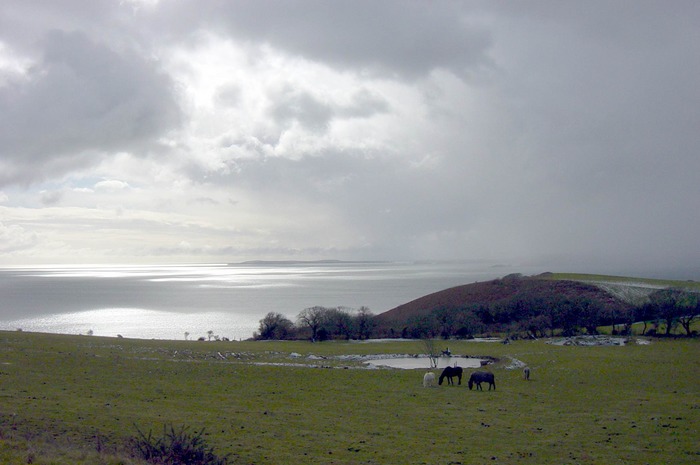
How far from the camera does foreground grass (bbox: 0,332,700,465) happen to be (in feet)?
50.2

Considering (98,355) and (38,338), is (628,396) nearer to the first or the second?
(98,355)

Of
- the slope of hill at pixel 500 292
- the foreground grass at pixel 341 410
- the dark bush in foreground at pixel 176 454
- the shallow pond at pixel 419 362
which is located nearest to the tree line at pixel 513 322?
the slope of hill at pixel 500 292

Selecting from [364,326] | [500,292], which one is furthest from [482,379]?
[500,292]

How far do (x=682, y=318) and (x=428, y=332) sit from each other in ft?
101

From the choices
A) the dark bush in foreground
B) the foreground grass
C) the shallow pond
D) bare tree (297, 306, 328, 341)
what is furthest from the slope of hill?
the dark bush in foreground

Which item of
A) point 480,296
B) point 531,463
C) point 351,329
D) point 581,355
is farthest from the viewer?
point 480,296

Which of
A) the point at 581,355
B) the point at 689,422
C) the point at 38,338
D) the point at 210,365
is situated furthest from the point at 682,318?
the point at 38,338

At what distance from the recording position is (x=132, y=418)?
61.0 ft

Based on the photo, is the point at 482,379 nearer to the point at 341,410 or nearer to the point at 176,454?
the point at 341,410

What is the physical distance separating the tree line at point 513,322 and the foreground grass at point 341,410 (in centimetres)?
2644

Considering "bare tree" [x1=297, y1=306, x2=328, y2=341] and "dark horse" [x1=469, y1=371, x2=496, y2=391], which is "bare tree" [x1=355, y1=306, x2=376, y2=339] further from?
"dark horse" [x1=469, y1=371, x2=496, y2=391]

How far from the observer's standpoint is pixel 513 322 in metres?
75.2

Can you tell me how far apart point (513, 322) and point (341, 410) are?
59.0 m

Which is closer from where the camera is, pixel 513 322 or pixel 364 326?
pixel 364 326
